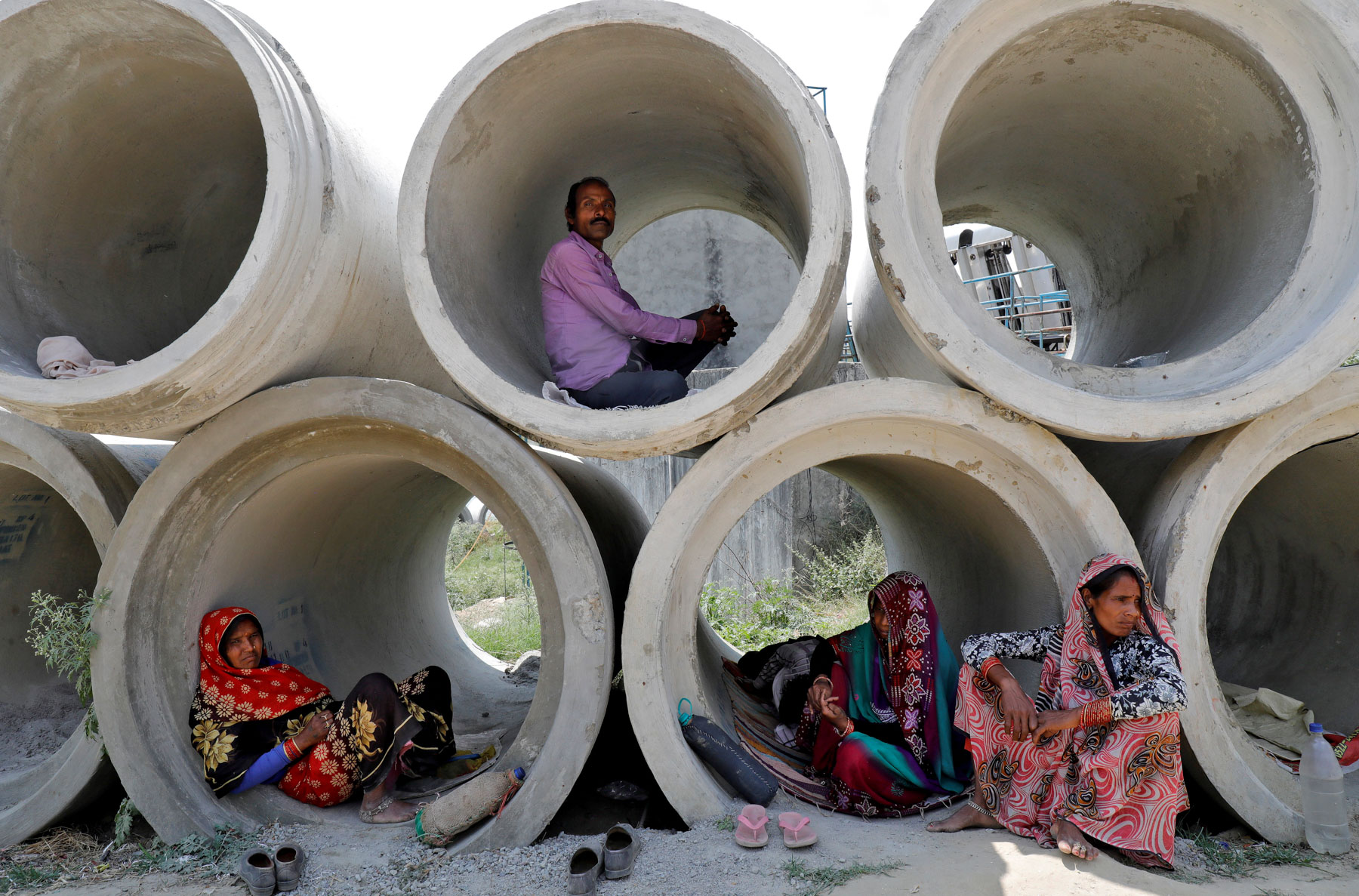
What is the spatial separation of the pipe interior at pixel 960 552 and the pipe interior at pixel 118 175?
314cm

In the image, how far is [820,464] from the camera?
354 cm

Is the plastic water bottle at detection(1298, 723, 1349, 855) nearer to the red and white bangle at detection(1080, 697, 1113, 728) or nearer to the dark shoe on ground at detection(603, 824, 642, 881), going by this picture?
the red and white bangle at detection(1080, 697, 1113, 728)

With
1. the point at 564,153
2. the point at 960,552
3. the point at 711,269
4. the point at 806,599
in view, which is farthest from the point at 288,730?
the point at 711,269

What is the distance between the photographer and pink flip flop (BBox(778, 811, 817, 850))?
2.87 m

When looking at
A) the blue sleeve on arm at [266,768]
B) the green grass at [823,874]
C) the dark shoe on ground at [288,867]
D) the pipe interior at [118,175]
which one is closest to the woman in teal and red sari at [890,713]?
the green grass at [823,874]

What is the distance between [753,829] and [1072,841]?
1023 mm

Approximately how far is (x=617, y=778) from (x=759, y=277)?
9.76 meters

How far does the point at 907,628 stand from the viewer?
374 centimetres

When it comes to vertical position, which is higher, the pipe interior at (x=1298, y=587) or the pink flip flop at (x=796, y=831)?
the pipe interior at (x=1298, y=587)

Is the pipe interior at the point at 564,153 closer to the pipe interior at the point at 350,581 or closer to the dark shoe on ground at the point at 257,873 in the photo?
the pipe interior at the point at 350,581

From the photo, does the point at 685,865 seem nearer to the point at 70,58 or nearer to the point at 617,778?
the point at 617,778

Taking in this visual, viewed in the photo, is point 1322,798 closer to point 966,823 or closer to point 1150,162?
point 966,823

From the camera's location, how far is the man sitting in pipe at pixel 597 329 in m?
3.62

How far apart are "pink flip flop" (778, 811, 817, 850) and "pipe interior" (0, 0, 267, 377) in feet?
10.4
